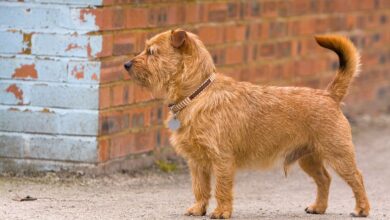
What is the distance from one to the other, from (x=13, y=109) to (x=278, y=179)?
2517 mm

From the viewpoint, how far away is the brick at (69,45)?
26.1 feet

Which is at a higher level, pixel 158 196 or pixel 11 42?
pixel 11 42

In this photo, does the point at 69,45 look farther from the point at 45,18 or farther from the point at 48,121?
the point at 48,121

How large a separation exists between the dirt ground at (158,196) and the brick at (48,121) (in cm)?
38

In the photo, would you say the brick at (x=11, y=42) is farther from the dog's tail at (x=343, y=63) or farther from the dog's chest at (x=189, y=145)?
the dog's tail at (x=343, y=63)

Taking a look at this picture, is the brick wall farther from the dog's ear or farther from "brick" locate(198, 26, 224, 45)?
the dog's ear

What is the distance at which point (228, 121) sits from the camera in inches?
272

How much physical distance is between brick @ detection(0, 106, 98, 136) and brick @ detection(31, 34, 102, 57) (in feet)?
1.51

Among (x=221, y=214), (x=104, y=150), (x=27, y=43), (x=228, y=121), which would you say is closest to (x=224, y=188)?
(x=221, y=214)

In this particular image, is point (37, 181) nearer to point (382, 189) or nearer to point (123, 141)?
point (123, 141)

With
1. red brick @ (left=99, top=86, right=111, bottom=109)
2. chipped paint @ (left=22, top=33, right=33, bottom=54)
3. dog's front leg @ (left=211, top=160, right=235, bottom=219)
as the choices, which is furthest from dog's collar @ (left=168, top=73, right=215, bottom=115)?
chipped paint @ (left=22, top=33, right=33, bottom=54)

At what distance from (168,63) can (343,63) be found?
4.32 feet

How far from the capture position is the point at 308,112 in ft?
23.1

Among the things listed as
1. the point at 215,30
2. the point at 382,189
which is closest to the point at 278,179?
the point at 382,189
